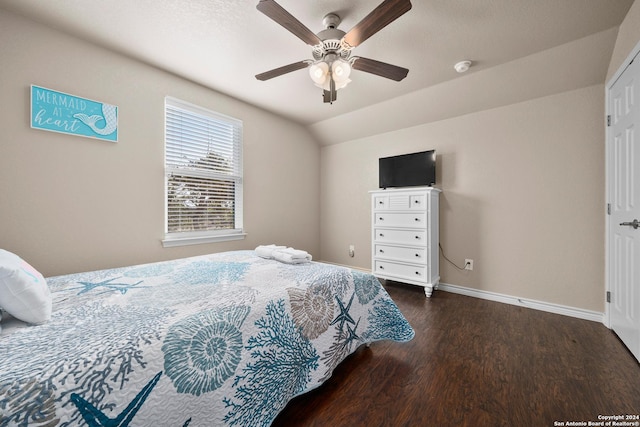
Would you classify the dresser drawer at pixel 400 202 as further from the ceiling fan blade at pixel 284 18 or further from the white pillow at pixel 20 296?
the white pillow at pixel 20 296

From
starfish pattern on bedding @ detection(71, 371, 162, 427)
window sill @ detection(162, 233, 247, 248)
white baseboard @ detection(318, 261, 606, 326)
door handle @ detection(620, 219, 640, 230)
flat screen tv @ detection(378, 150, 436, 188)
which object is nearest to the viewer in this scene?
starfish pattern on bedding @ detection(71, 371, 162, 427)

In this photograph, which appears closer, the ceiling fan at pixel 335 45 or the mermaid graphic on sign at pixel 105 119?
the ceiling fan at pixel 335 45

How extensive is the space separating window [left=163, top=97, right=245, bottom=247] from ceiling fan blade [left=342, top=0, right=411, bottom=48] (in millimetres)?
1924

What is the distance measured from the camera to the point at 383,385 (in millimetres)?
1452

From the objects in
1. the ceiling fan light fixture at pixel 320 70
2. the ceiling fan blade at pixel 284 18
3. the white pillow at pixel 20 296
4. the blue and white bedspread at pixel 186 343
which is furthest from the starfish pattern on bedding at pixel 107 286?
the ceiling fan light fixture at pixel 320 70

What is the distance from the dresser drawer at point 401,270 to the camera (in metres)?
2.93

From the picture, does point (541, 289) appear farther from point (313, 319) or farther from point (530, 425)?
point (313, 319)

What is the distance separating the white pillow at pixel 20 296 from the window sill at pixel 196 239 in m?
1.55

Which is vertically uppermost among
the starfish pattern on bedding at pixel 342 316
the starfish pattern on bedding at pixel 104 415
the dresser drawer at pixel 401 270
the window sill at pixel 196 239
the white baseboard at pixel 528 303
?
the window sill at pixel 196 239

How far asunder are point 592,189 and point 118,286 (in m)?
3.94

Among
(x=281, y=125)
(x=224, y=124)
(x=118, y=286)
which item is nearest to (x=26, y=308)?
(x=118, y=286)

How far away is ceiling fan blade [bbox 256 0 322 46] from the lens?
1.36 meters

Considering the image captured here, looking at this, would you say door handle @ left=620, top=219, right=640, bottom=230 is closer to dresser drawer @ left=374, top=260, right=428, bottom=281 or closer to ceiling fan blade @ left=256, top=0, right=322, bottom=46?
dresser drawer @ left=374, top=260, right=428, bottom=281

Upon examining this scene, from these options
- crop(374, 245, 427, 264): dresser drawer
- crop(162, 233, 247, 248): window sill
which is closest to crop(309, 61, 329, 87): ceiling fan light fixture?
crop(162, 233, 247, 248): window sill
